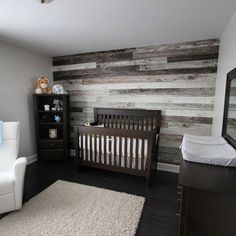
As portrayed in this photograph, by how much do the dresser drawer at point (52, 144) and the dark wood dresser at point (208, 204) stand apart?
108 inches

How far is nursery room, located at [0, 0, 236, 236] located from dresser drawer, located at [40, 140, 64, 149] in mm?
20

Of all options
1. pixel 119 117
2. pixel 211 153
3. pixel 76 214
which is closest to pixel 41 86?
pixel 119 117

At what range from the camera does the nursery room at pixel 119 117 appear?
60.9 inches

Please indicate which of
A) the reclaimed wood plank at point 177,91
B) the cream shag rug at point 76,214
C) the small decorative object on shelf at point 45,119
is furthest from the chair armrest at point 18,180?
the reclaimed wood plank at point 177,91

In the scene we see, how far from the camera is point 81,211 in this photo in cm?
188

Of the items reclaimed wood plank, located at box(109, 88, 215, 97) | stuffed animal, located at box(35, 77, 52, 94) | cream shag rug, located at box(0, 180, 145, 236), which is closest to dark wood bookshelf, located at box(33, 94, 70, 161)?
stuffed animal, located at box(35, 77, 52, 94)

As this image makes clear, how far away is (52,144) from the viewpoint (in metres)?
3.32

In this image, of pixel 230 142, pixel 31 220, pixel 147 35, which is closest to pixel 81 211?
pixel 31 220

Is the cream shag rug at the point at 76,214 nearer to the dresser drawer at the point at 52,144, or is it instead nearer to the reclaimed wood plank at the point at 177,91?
the dresser drawer at the point at 52,144

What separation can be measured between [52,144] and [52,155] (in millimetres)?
227

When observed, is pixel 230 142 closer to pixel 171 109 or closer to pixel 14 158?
pixel 171 109

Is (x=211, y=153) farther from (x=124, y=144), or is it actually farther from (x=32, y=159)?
(x=32, y=159)

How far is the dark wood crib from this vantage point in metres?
2.46

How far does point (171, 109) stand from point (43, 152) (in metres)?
2.65
